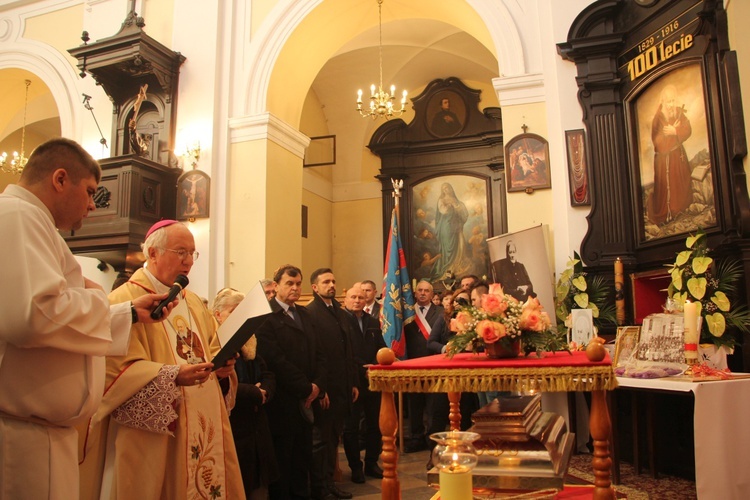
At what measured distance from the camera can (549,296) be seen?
Result: 6125 mm

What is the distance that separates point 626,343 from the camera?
4828mm

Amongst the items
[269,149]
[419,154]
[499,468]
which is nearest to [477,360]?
[499,468]

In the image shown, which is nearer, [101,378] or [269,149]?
[101,378]

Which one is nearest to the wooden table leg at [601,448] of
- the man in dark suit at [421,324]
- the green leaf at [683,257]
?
the green leaf at [683,257]

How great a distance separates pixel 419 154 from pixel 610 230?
6.85m

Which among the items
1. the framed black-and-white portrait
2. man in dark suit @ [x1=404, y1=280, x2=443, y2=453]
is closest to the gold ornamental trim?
the framed black-and-white portrait

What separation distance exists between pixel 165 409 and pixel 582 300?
4497mm

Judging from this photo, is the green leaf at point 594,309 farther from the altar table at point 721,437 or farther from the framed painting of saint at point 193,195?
the framed painting of saint at point 193,195

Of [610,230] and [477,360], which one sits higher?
[610,230]

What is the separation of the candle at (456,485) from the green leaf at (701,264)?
3415 millimetres

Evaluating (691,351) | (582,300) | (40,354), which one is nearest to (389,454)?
(40,354)

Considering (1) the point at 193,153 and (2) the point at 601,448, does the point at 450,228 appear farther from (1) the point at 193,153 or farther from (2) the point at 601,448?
(2) the point at 601,448

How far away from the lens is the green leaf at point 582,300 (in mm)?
5875

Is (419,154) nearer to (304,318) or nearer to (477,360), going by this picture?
(304,318)
